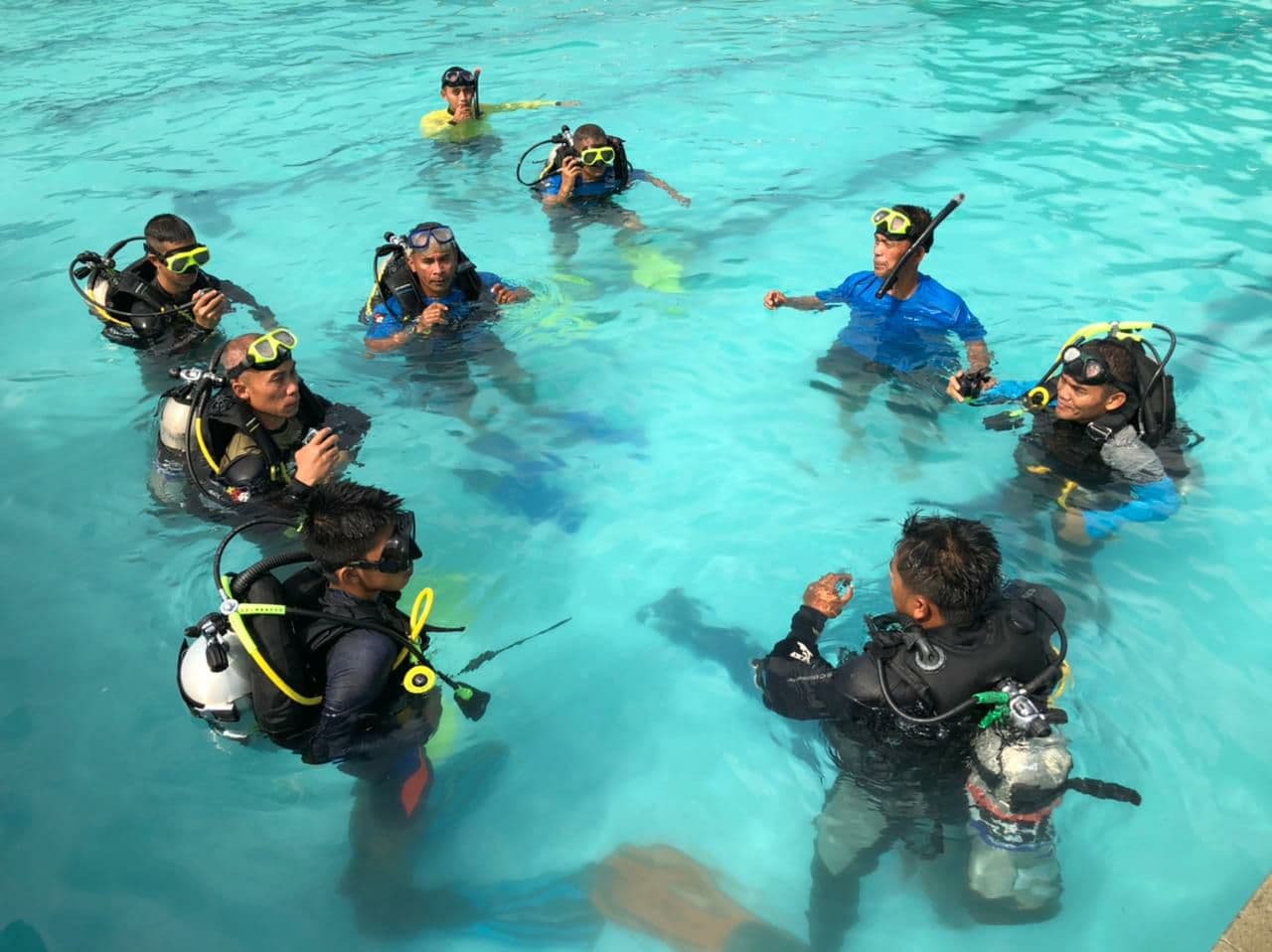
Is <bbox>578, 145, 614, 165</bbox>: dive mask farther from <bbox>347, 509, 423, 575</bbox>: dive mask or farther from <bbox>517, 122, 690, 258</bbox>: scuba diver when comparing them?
<bbox>347, 509, 423, 575</bbox>: dive mask

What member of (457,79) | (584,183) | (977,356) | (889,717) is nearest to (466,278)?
(584,183)

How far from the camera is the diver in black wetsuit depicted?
2.69 m

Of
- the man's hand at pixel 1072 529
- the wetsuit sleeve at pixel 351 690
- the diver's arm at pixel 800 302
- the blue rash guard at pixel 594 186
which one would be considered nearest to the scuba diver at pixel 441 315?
the diver's arm at pixel 800 302

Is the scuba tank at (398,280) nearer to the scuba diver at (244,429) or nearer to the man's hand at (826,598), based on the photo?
the scuba diver at (244,429)

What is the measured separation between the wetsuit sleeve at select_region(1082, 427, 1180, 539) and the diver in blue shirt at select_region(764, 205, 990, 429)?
3.20 ft

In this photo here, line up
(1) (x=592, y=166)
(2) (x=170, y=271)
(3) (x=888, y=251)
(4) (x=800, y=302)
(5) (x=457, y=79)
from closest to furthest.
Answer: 1. (3) (x=888, y=251)
2. (2) (x=170, y=271)
3. (4) (x=800, y=302)
4. (1) (x=592, y=166)
5. (5) (x=457, y=79)

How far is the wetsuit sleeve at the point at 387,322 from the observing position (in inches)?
231

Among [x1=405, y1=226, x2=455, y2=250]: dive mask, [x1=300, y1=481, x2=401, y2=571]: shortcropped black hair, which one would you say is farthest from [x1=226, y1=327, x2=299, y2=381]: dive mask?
[x1=405, y1=226, x2=455, y2=250]: dive mask

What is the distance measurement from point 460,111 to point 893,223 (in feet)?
20.3

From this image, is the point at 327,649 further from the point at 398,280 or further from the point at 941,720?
the point at 398,280

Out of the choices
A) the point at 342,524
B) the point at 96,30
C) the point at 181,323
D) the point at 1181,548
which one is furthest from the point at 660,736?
the point at 96,30

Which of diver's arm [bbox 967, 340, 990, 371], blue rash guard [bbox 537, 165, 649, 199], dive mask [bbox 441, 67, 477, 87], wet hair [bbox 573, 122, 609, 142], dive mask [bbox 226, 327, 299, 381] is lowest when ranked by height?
dive mask [bbox 441, 67, 477, 87]

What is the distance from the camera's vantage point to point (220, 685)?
2.80 m

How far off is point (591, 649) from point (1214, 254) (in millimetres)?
5995
